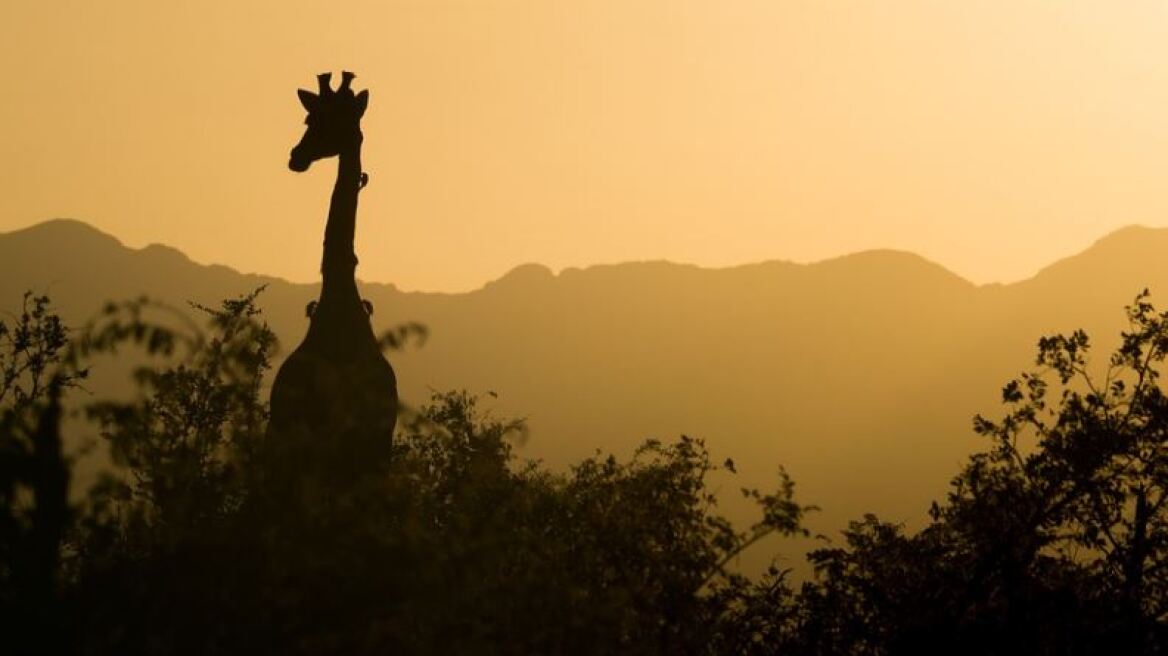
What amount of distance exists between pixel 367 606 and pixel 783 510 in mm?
3926

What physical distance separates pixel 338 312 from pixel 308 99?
3455mm

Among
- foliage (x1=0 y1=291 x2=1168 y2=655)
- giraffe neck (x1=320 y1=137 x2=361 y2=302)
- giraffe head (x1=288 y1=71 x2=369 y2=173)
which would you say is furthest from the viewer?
giraffe head (x1=288 y1=71 x2=369 y2=173)

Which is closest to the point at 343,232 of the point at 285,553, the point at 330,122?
the point at 330,122

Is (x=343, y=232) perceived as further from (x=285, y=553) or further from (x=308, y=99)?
(x=285, y=553)

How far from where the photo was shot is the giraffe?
15.1 meters

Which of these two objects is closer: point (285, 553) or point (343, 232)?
point (285, 553)

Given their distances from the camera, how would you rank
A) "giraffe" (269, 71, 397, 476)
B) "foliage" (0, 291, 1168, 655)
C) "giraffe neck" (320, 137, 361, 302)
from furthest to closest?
"giraffe neck" (320, 137, 361, 302)
"giraffe" (269, 71, 397, 476)
"foliage" (0, 291, 1168, 655)

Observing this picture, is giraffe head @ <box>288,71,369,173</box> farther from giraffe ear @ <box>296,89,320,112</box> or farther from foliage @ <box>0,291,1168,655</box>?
foliage @ <box>0,291,1168,655</box>

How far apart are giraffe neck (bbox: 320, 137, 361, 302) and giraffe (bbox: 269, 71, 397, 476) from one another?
0.5 inches

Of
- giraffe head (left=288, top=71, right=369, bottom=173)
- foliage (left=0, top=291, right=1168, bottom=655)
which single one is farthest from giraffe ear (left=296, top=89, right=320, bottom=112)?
foliage (left=0, top=291, right=1168, bottom=655)

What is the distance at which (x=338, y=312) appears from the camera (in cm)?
1788

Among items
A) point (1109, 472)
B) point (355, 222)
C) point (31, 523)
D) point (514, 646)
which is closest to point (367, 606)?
point (514, 646)

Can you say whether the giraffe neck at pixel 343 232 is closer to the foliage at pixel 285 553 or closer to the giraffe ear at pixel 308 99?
the giraffe ear at pixel 308 99

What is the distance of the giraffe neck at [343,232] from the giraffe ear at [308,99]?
764mm
